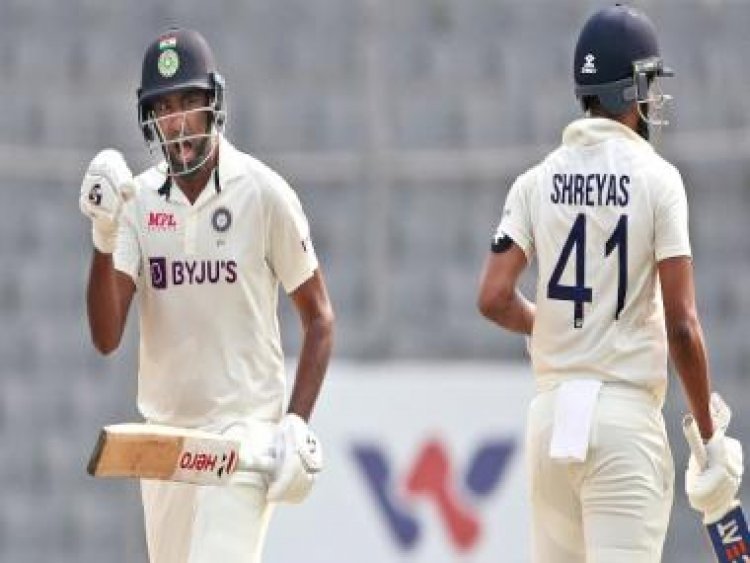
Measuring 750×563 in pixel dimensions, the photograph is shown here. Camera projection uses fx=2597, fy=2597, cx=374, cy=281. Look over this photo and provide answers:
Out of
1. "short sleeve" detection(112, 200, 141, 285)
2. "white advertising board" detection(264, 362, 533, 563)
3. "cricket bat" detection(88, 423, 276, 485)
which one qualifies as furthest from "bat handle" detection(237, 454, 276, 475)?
"white advertising board" detection(264, 362, 533, 563)

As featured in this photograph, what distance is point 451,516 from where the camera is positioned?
9141 mm

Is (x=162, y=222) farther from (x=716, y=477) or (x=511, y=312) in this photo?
(x=716, y=477)

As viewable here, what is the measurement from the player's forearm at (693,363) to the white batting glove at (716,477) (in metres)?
0.05

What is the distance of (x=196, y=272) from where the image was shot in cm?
572

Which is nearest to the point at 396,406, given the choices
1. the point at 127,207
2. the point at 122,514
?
the point at 122,514

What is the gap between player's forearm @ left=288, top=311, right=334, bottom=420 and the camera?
569cm

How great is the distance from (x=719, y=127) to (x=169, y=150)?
4.48 m

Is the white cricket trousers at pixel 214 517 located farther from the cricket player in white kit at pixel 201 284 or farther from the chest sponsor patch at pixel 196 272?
the chest sponsor patch at pixel 196 272

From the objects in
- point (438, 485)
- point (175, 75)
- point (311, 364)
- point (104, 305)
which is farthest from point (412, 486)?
point (175, 75)

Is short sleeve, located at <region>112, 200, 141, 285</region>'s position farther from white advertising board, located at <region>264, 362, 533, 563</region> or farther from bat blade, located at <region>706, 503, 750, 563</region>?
white advertising board, located at <region>264, 362, 533, 563</region>

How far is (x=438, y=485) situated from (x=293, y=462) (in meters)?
3.65

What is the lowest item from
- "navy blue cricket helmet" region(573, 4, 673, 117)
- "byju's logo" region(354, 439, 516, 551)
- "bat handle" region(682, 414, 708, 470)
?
"byju's logo" region(354, 439, 516, 551)

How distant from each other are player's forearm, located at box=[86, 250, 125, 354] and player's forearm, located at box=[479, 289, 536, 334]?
806 millimetres

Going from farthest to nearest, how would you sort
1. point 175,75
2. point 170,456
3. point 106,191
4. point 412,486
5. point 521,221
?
1. point 412,486
2. point 175,75
3. point 521,221
4. point 106,191
5. point 170,456
